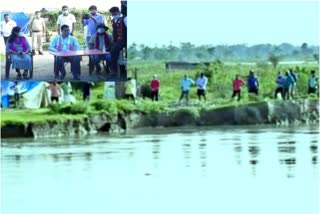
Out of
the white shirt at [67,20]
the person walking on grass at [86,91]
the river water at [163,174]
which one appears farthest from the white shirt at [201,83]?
the white shirt at [67,20]

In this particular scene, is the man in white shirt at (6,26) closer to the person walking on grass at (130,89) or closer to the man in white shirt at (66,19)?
the man in white shirt at (66,19)

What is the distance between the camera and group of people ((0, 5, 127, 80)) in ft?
39.7

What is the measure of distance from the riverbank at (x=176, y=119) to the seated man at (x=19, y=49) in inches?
265

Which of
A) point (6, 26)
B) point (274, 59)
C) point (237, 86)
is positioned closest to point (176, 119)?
point (237, 86)

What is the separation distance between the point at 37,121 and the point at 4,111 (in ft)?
2.41

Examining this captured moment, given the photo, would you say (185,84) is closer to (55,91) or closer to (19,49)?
(55,91)

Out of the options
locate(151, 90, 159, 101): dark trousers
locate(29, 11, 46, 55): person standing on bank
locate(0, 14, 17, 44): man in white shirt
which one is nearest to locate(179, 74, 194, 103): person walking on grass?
locate(151, 90, 159, 101): dark trousers

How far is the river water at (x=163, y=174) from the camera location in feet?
37.7

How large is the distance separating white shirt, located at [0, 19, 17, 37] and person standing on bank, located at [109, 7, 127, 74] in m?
1.03

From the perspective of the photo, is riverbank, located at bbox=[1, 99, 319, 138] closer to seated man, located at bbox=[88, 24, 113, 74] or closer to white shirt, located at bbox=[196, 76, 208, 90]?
white shirt, located at bbox=[196, 76, 208, 90]

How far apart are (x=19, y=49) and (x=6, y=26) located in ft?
1.27

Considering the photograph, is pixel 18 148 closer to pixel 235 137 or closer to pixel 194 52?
pixel 235 137

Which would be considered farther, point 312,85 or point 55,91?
point 312,85

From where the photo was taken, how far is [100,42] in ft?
40.4
